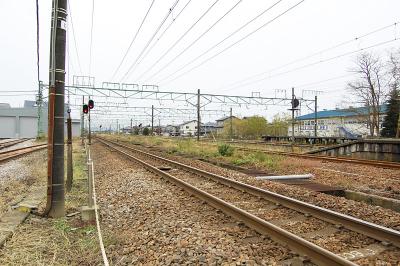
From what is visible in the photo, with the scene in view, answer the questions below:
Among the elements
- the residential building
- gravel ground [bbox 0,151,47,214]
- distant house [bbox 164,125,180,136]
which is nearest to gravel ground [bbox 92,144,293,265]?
gravel ground [bbox 0,151,47,214]

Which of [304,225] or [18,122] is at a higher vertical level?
[18,122]

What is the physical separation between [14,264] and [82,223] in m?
2.40

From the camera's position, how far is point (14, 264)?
17.8ft

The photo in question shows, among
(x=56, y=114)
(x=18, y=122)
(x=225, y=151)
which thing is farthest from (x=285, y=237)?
(x=18, y=122)

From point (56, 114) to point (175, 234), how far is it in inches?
145

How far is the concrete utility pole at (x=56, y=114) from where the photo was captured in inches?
319

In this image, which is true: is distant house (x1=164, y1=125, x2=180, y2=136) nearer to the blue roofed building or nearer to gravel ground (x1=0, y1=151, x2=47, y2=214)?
the blue roofed building

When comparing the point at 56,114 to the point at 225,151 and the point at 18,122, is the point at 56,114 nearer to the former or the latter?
the point at 225,151

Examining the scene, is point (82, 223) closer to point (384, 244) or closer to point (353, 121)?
point (384, 244)

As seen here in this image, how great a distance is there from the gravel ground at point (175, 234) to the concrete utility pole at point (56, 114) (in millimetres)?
1076

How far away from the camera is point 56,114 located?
26.6ft

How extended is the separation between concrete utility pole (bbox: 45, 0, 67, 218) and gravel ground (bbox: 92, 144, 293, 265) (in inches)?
42.3

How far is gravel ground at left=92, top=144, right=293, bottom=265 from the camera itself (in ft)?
17.4

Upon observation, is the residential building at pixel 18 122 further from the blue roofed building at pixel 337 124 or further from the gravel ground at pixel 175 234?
the gravel ground at pixel 175 234
